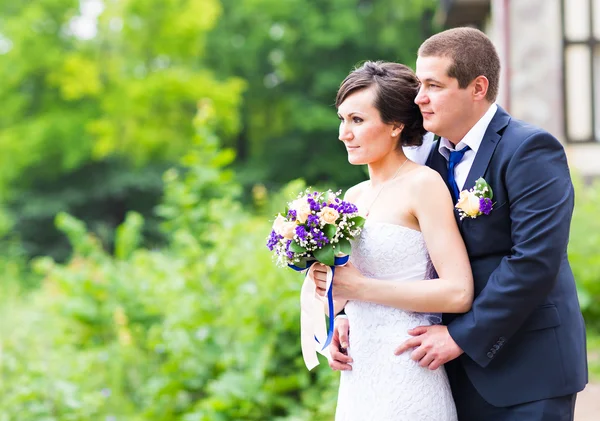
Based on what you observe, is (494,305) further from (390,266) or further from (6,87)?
(6,87)

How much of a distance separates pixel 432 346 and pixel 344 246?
447mm

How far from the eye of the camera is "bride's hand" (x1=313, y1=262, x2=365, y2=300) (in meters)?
2.61

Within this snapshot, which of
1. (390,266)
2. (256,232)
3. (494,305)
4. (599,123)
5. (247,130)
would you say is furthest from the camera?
(247,130)

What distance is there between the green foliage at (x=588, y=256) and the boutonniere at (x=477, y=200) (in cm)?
534

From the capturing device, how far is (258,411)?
5.42 metres

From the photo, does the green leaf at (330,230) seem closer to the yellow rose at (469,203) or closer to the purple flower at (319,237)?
the purple flower at (319,237)

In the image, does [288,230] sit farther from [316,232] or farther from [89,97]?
[89,97]

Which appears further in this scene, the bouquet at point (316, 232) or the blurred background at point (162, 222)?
the blurred background at point (162, 222)

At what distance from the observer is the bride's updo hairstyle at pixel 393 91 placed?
8.79 ft

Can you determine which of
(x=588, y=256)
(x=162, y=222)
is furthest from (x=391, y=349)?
(x=162, y=222)

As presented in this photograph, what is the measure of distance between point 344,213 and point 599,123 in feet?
28.6

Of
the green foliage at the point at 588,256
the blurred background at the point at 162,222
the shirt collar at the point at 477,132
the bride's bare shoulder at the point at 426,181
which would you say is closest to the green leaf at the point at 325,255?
the bride's bare shoulder at the point at 426,181

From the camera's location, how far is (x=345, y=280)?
2.61 m

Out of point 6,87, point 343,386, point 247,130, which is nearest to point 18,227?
point 6,87
